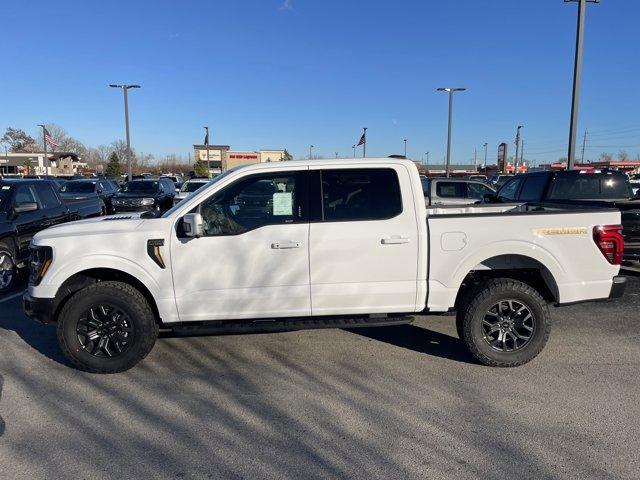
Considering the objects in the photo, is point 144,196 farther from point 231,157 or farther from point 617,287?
point 231,157

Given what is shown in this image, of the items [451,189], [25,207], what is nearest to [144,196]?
[25,207]

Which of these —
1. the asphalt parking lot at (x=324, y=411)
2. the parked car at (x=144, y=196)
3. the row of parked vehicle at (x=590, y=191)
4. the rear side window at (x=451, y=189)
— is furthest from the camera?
the parked car at (x=144, y=196)

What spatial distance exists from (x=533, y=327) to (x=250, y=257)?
274cm

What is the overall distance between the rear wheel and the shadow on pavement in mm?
5666

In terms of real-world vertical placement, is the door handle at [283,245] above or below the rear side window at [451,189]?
below

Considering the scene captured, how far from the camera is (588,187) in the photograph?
901 centimetres

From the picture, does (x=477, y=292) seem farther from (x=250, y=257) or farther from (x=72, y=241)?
(x=72, y=241)

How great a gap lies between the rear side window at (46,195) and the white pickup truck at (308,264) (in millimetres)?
4982

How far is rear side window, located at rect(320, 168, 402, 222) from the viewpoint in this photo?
14.9ft

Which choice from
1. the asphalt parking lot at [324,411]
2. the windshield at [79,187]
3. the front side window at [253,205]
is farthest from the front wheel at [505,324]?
the windshield at [79,187]

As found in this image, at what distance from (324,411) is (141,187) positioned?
56.9 feet

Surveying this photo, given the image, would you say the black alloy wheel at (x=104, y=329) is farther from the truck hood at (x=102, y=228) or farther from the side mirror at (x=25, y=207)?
the side mirror at (x=25, y=207)

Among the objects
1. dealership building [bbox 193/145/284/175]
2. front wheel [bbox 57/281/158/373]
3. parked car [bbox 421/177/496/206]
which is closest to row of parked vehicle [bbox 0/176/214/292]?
front wheel [bbox 57/281/158/373]

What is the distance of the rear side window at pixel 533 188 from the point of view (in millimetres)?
9203
